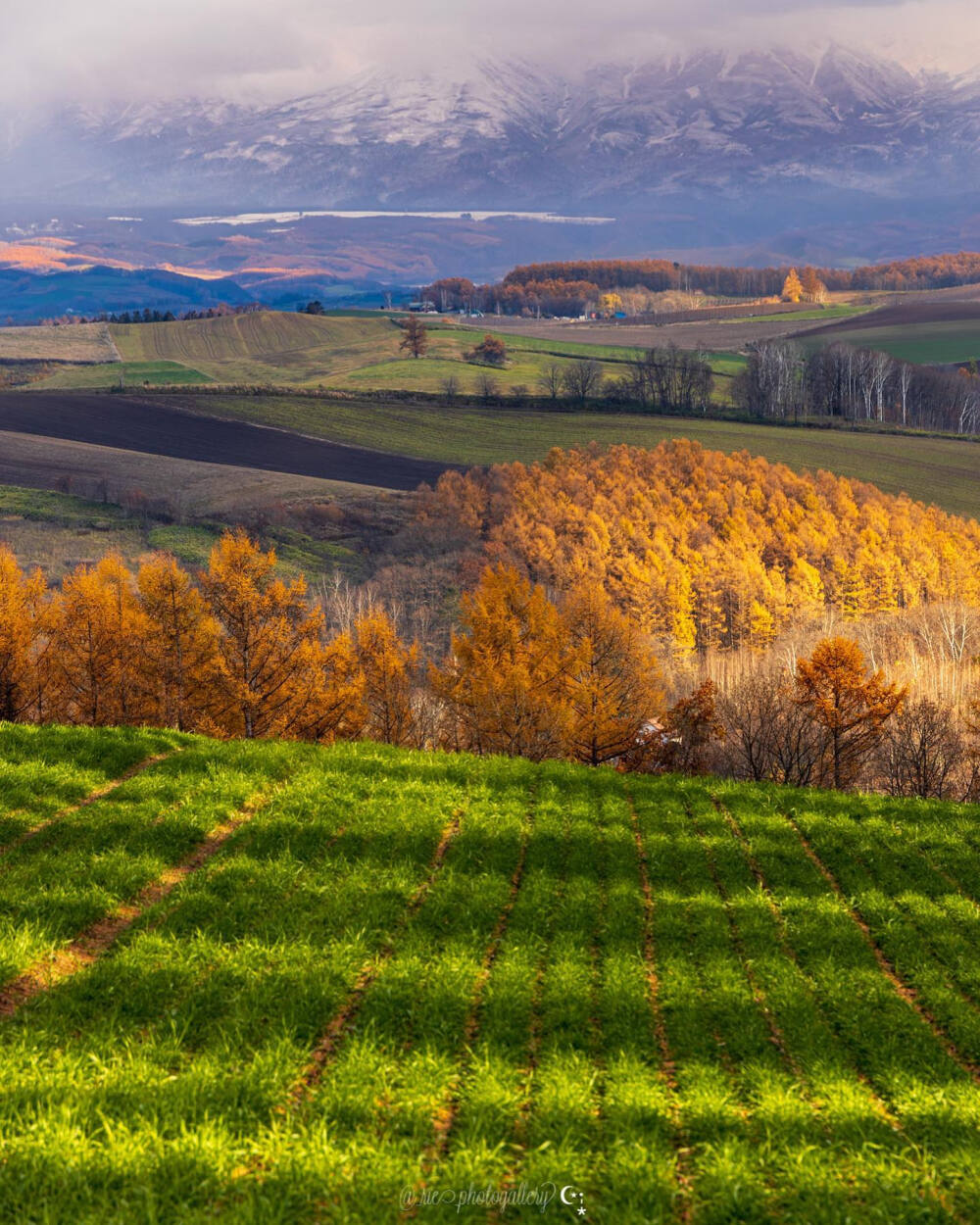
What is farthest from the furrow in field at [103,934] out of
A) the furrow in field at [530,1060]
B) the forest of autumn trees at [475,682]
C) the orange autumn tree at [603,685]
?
the orange autumn tree at [603,685]

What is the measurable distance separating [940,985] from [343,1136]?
910cm

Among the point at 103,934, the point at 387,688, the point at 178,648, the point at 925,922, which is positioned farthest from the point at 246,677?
the point at 925,922

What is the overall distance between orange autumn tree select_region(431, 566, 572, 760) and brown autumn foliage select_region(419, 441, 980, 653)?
33.9 m

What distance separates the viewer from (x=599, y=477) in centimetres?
11844

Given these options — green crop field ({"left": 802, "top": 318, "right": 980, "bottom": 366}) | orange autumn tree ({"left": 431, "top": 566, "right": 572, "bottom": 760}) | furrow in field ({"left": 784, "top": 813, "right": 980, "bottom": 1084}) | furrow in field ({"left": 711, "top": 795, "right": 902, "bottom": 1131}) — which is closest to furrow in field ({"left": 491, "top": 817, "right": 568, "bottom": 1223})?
furrow in field ({"left": 711, "top": 795, "right": 902, "bottom": 1131})

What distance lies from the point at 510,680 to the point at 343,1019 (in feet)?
125

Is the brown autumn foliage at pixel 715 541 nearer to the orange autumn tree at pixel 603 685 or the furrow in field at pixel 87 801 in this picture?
the orange autumn tree at pixel 603 685

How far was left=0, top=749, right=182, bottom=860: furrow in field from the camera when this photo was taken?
15.6m

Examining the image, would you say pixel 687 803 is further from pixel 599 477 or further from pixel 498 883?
pixel 599 477

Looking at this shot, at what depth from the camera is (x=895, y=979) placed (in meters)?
13.6

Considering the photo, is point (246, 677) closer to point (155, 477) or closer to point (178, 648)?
point (178, 648)

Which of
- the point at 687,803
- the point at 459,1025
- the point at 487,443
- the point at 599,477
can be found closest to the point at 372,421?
the point at 487,443

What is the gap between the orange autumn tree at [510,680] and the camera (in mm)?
47031

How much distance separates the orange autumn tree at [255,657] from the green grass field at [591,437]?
9076 centimetres
